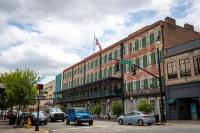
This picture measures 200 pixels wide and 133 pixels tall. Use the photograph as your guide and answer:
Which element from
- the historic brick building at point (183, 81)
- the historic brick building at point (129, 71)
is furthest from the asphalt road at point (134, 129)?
the historic brick building at point (183, 81)

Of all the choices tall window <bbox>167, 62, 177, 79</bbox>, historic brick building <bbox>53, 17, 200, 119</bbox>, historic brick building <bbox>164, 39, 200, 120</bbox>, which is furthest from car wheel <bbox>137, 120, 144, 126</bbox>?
tall window <bbox>167, 62, 177, 79</bbox>

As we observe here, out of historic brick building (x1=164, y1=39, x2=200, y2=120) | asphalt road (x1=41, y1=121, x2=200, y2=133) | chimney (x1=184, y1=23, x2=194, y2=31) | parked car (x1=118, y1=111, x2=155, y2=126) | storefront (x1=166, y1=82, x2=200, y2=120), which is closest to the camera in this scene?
asphalt road (x1=41, y1=121, x2=200, y2=133)

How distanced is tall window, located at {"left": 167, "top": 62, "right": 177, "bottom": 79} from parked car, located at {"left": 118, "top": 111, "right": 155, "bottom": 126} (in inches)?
466

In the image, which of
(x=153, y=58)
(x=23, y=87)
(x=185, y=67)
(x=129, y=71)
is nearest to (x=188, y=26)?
(x=153, y=58)

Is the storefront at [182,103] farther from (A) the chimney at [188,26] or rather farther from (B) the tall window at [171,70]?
(A) the chimney at [188,26]

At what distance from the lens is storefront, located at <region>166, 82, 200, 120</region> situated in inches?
1466

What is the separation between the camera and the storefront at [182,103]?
37.2 m

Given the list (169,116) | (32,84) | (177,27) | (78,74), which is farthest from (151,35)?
(78,74)

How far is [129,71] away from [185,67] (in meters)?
15.8

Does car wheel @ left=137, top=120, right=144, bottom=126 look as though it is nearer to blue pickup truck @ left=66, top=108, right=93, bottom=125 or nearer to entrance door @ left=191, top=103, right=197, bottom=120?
blue pickup truck @ left=66, top=108, right=93, bottom=125

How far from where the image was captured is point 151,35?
45.8 meters

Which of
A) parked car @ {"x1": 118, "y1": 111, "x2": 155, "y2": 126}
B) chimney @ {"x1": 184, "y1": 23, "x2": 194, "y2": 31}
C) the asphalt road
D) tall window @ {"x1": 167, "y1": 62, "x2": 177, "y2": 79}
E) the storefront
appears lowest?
the asphalt road

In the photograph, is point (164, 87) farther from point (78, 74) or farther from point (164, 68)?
point (78, 74)

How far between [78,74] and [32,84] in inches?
1883
